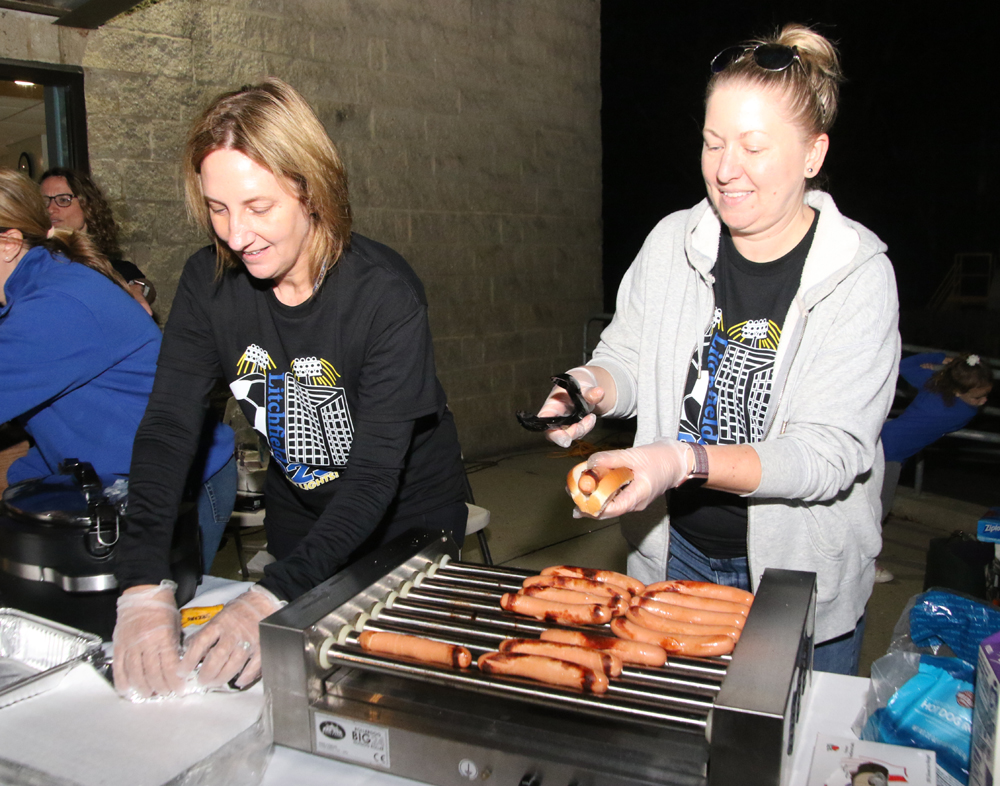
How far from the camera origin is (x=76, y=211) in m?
4.02

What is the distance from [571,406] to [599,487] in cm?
39

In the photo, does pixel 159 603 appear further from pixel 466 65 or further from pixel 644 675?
pixel 466 65

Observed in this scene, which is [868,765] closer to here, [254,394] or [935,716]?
[935,716]

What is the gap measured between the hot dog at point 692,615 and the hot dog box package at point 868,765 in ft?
0.72

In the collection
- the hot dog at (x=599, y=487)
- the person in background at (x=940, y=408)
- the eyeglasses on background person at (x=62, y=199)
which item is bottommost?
the person in background at (x=940, y=408)

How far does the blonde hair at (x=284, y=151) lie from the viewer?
153 centimetres

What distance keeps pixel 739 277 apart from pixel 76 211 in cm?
361

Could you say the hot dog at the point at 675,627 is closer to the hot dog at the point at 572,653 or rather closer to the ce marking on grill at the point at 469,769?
the hot dog at the point at 572,653

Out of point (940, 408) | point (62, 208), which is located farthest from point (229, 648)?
point (940, 408)

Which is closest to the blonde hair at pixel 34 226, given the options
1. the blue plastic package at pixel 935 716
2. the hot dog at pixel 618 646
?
the hot dog at pixel 618 646

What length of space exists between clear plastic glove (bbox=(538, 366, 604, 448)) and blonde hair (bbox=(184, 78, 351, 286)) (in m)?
0.57

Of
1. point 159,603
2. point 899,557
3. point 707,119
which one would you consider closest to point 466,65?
point 899,557

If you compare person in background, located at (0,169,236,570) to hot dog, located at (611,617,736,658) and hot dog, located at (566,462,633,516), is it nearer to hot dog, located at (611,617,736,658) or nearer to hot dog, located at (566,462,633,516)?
hot dog, located at (566,462,633,516)

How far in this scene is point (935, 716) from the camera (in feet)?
4.02
